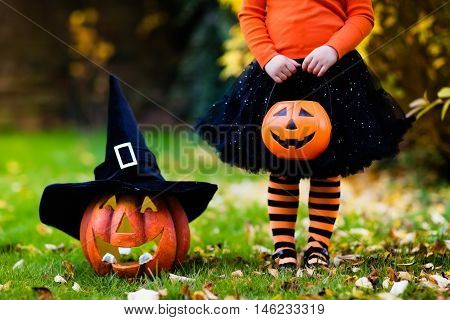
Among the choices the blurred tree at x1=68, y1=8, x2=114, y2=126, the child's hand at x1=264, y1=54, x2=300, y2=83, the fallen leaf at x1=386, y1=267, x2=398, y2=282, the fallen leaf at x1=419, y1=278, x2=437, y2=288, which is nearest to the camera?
the fallen leaf at x1=419, y1=278, x2=437, y2=288

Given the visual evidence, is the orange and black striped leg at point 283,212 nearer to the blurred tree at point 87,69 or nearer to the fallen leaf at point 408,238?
Result: the fallen leaf at point 408,238

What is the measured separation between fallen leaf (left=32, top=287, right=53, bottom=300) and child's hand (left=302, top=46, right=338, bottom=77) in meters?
1.21

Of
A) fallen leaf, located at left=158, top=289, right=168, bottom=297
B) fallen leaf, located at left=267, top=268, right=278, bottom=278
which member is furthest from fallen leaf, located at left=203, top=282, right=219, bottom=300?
fallen leaf, located at left=267, top=268, right=278, bottom=278

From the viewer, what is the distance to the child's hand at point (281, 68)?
221 centimetres

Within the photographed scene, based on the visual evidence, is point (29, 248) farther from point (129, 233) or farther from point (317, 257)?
point (317, 257)

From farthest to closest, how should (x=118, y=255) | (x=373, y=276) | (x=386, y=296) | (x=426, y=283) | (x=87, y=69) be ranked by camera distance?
(x=87, y=69), (x=118, y=255), (x=373, y=276), (x=426, y=283), (x=386, y=296)

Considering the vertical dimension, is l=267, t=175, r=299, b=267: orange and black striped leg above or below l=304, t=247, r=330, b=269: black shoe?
above

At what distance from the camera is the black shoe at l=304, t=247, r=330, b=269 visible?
2320 millimetres

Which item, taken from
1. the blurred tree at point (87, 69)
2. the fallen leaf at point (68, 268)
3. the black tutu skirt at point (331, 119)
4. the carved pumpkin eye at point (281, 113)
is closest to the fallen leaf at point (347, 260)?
the black tutu skirt at point (331, 119)

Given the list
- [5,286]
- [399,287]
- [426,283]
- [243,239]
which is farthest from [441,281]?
[5,286]

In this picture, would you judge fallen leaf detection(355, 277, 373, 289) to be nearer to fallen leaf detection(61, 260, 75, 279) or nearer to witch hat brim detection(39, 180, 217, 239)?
witch hat brim detection(39, 180, 217, 239)

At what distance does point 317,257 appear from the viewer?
2354 mm

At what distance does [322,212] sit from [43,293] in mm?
1112

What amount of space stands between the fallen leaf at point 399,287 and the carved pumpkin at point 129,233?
2.73 ft
